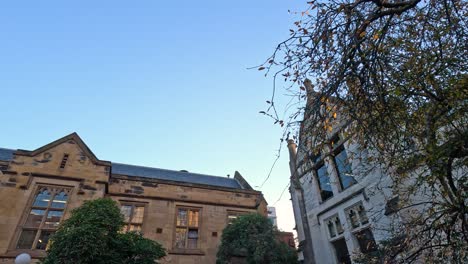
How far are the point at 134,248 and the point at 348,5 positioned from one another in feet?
32.1

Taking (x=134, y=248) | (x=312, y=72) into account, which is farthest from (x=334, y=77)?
(x=134, y=248)

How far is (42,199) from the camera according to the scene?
41.8 feet

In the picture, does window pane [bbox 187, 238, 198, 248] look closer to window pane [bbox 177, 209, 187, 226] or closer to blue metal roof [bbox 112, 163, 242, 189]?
window pane [bbox 177, 209, 187, 226]

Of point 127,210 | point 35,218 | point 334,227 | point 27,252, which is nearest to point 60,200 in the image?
point 35,218

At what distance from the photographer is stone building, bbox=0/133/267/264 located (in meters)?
11.9

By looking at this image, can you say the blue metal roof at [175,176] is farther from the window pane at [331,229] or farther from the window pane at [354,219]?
the window pane at [354,219]

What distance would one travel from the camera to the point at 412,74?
487 centimetres

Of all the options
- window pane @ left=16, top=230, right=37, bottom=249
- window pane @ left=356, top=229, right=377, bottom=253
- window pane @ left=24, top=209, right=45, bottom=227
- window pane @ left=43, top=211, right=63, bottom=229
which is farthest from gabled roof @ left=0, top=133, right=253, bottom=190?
window pane @ left=356, top=229, right=377, bottom=253

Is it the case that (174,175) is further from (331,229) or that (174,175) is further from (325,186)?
(331,229)

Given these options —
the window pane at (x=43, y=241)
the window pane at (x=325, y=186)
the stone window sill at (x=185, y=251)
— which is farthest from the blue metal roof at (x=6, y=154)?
the window pane at (x=325, y=186)

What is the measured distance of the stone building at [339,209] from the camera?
10664 millimetres

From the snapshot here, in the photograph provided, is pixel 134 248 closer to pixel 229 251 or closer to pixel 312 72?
pixel 229 251

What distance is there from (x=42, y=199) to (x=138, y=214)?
168 inches

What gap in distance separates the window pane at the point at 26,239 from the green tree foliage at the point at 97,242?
326 centimetres
